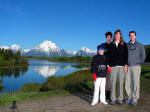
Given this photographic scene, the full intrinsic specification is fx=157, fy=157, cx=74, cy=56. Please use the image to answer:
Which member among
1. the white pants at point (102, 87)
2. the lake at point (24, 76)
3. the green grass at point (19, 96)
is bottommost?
the lake at point (24, 76)

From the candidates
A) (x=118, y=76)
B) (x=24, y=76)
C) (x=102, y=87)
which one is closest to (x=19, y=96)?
(x=102, y=87)

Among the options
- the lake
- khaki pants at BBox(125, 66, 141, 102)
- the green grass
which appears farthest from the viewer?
the lake

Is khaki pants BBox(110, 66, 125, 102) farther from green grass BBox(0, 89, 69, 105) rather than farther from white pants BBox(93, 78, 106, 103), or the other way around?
green grass BBox(0, 89, 69, 105)

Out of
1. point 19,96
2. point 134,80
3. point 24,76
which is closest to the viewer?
point 134,80

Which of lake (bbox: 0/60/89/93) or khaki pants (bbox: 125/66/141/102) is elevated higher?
khaki pants (bbox: 125/66/141/102)

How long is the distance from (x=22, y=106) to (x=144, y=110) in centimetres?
407

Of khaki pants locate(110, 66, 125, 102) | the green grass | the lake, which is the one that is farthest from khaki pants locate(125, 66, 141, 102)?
the lake

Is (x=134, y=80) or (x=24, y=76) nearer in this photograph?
(x=134, y=80)

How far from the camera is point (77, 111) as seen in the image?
4883mm

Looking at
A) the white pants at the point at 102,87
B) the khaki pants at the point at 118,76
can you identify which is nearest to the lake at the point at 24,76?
the white pants at the point at 102,87

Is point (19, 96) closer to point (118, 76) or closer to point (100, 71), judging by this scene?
point (100, 71)

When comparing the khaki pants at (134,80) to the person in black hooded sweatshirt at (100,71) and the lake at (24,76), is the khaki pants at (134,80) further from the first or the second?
the lake at (24,76)

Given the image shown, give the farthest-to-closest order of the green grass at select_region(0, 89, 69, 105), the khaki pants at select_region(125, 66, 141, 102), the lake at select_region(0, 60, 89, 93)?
1. the lake at select_region(0, 60, 89, 93)
2. the green grass at select_region(0, 89, 69, 105)
3. the khaki pants at select_region(125, 66, 141, 102)

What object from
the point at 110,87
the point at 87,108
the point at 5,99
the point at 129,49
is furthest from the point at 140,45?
the point at 5,99
